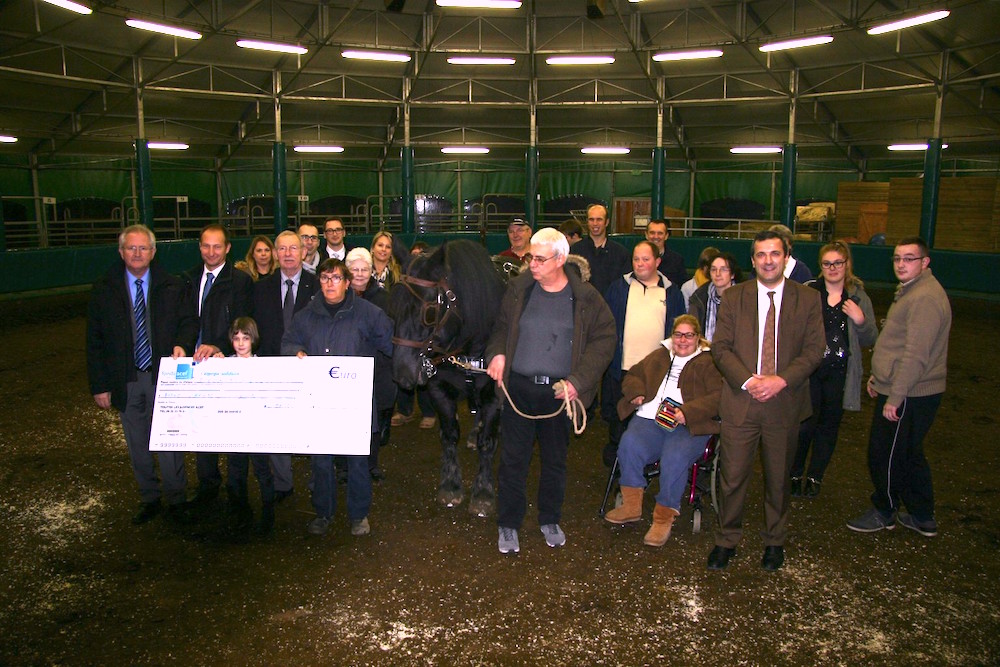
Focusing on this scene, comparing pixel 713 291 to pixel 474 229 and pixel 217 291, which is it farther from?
pixel 474 229

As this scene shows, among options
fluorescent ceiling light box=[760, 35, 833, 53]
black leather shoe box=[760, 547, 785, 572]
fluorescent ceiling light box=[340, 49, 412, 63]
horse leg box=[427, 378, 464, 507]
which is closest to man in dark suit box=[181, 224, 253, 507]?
horse leg box=[427, 378, 464, 507]

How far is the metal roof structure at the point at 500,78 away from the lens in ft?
56.0

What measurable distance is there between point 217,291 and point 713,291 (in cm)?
350

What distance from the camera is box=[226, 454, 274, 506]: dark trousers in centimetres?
466

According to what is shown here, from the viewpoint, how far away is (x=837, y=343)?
16.8 feet

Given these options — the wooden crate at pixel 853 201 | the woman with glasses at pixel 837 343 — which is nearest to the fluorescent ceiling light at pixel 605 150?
the wooden crate at pixel 853 201

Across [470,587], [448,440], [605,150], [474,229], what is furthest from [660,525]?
[474,229]

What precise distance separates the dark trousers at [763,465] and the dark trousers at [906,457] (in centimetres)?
80

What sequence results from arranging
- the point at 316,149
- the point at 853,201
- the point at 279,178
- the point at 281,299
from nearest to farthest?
the point at 281,299 → the point at 279,178 → the point at 853,201 → the point at 316,149

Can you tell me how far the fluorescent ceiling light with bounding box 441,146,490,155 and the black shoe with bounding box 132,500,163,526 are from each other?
20.4 metres

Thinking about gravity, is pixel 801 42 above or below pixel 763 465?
above

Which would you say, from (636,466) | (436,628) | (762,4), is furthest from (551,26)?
(436,628)

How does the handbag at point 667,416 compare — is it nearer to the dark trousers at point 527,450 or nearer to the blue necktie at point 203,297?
the dark trousers at point 527,450

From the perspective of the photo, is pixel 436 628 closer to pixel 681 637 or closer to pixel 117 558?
pixel 681 637
